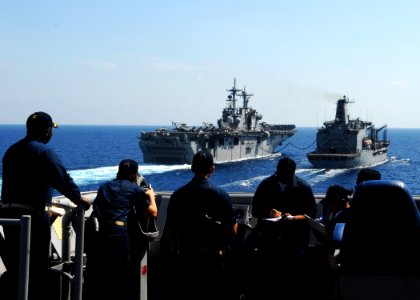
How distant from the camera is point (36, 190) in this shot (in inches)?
204

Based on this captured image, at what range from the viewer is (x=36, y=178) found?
5.20m

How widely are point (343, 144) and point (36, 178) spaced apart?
283 feet

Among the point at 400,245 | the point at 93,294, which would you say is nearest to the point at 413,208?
the point at 400,245

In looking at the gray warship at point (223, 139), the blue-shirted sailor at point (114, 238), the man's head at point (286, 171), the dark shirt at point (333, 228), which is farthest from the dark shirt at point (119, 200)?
the gray warship at point (223, 139)

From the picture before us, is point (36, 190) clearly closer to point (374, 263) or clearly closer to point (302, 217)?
point (302, 217)

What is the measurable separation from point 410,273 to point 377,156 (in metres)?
95.1

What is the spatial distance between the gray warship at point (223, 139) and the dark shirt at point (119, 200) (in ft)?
265

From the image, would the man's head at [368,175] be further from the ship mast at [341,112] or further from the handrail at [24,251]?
the ship mast at [341,112]

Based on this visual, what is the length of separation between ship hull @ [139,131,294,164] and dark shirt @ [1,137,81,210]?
81.2m

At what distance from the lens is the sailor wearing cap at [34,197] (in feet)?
16.8

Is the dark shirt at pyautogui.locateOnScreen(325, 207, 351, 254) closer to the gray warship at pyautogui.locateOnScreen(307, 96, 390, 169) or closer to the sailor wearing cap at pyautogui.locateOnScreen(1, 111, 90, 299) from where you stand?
the sailor wearing cap at pyautogui.locateOnScreen(1, 111, 90, 299)

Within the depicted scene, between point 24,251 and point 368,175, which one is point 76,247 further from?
point 368,175

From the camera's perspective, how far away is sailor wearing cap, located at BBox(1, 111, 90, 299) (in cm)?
513

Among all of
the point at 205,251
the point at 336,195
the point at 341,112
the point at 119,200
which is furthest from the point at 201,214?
the point at 341,112
